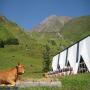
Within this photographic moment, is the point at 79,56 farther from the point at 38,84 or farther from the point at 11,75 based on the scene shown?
the point at 38,84

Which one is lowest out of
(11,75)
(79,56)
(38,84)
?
(38,84)

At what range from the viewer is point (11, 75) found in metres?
22.6

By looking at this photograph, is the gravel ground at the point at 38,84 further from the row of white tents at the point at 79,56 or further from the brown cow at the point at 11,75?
the row of white tents at the point at 79,56

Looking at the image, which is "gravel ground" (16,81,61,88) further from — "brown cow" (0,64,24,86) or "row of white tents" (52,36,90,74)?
"row of white tents" (52,36,90,74)

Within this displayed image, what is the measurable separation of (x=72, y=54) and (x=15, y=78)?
39609mm

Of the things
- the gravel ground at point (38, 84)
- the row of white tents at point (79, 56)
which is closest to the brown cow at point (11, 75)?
the gravel ground at point (38, 84)

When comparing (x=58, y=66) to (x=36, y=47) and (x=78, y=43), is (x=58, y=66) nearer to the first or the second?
(x=78, y=43)

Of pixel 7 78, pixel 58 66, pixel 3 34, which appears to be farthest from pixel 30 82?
pixel 3 34

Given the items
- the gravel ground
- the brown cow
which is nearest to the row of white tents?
the brown cow

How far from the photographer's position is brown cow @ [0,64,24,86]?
22.3 m

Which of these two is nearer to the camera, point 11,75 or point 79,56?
point 11,75

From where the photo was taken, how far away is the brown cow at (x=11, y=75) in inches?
878

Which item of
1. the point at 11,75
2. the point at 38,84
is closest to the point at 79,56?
the point at 11,75

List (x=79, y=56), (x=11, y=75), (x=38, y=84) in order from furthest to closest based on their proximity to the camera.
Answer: (x=79, y=56)
(x=11, y=75)
(x=38, y=84)
